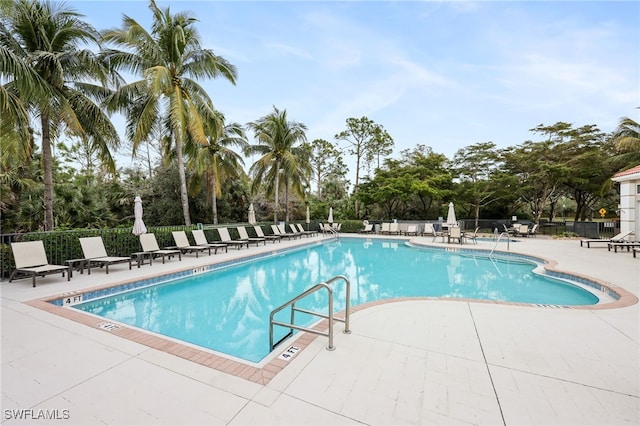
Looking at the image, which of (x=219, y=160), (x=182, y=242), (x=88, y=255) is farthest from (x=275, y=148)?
(x=88, y=255)

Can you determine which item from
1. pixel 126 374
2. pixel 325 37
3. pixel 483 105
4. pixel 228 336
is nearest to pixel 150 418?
pixel 126 374

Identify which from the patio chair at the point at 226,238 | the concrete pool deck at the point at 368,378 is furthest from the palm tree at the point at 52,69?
the concrete pool deck at the point at 368,378

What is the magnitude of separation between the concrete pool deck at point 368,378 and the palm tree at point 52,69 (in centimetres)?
637

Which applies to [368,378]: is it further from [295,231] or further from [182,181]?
[295,231]

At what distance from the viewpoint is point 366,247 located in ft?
51.7

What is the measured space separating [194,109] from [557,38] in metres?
13.3

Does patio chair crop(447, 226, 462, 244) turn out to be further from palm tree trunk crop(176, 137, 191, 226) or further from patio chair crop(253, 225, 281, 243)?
palm tree trunk crop(176, 137, 191, 226)

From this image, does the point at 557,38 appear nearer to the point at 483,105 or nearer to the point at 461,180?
the point at 483,105

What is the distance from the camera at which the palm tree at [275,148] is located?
18656 millimetres

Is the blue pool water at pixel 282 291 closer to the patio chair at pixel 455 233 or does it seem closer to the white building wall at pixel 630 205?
the patio chair at pixel 455 233

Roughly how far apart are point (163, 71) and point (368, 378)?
11.6 meters

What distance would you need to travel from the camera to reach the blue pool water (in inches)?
194

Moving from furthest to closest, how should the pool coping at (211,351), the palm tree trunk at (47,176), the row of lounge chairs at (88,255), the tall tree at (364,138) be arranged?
the tall tree at (364,138) < the palm tree trunk at (47,176) < the row of lounge chairs at (88,255) < the pool coping at (211,351)

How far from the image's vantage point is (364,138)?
86.5ft
